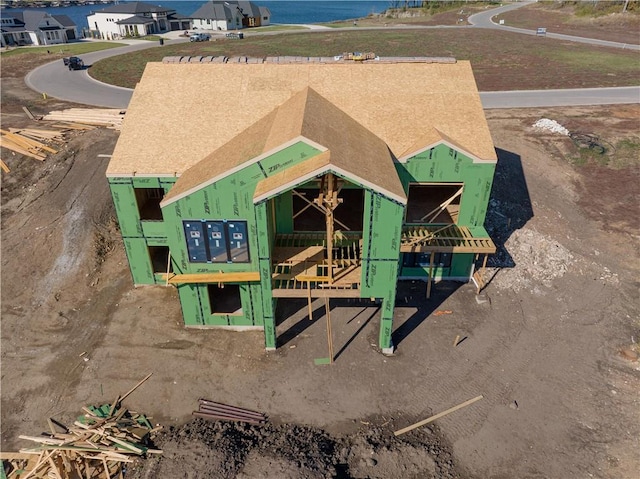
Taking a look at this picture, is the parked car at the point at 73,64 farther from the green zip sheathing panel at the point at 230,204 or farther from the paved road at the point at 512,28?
the paved road at the point at 512,28

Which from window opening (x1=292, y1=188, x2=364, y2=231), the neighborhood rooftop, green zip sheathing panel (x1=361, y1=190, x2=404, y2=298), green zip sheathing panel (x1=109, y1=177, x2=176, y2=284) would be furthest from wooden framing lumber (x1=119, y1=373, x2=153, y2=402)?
green zip sheathing panel (x1=361, y1=190, x2=404, y2=298)

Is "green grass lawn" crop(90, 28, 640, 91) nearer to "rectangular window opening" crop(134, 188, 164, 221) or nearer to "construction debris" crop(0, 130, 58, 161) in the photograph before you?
"construction debris" crop(0, 130, 58, 161)

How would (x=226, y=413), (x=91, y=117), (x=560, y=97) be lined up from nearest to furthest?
1. (x=226, y=413)
2. (x=91, y=117)
3. (x=560, y=97)

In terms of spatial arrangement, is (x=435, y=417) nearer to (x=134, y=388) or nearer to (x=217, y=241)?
(x=217, y=241)

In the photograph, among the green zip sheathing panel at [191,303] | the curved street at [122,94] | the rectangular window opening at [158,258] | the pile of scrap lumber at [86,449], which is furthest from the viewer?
the curved street at [122,94]

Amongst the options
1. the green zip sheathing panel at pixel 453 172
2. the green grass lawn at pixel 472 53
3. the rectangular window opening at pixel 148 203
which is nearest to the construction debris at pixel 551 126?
the green grass lawn at pixel 472 53

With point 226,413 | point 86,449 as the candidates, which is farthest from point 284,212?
point 86,449
